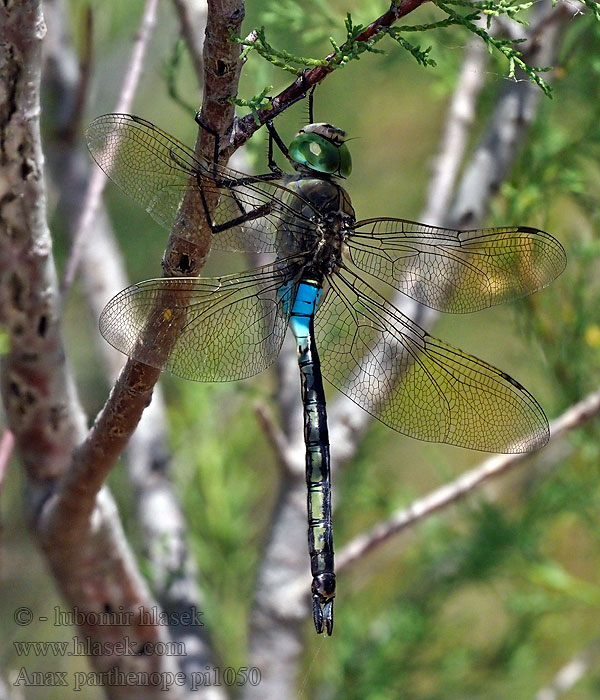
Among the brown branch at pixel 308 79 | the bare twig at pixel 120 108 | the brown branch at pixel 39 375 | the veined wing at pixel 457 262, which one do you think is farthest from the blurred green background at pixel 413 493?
the brown branch at pixel 308 79

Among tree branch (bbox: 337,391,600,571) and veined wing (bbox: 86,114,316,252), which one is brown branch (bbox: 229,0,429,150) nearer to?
veined wing (bbox: 86,114,316,252)

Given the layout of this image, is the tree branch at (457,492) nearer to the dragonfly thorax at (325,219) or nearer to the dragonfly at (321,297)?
the dragonfly at (321,297)

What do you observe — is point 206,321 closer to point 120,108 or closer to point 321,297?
point 321,297

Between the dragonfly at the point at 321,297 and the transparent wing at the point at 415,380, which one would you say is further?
the transparent wing at the point at 415,380

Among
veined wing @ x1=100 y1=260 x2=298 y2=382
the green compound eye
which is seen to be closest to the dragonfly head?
the green compound eye

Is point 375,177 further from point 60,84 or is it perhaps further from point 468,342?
point 60,84

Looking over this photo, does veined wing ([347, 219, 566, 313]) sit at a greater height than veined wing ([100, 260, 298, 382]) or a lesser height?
greater

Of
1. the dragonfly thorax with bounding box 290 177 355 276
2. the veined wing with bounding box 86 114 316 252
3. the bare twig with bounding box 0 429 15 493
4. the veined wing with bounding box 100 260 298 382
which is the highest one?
the dragonfly thorax with bounding box 290 177 355 276
